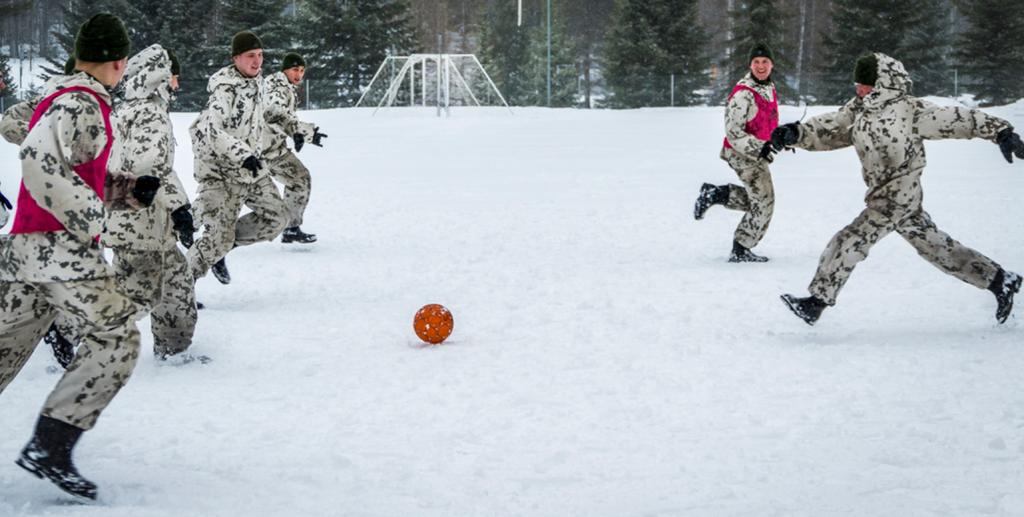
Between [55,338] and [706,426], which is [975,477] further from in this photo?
[55,338]

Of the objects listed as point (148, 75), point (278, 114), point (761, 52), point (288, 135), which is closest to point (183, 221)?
point (148, 75)

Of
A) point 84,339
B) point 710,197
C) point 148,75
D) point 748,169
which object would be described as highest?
point 148,75

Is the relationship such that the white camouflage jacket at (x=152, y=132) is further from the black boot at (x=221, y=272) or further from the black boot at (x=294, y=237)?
the black boot at (x=294, y=237)

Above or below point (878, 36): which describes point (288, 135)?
below

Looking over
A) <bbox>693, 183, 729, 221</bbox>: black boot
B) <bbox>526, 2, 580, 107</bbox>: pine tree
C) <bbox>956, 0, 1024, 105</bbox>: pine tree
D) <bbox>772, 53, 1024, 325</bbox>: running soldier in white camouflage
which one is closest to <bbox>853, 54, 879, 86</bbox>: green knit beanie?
<bbox>772, 53, 1024, 325</bbox>: running soldier in white camouflage

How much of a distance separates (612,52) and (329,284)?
43.8 metres

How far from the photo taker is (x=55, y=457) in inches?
165

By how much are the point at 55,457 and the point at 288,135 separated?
23.0 ft

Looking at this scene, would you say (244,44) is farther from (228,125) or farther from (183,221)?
(183,221)

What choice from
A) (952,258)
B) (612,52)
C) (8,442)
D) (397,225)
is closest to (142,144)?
(8,442)

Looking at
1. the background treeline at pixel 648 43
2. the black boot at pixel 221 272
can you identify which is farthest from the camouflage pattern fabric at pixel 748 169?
the background treeline at pixel 648 43

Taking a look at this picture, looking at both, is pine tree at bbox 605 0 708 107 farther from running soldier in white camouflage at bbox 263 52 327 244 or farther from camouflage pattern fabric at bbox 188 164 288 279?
camouflage pattern fabric at bbox 188 164 288 279

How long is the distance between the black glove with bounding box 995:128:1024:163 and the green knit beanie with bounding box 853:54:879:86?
2.68 feet

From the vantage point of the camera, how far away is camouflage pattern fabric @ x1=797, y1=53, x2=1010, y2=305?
710cm
